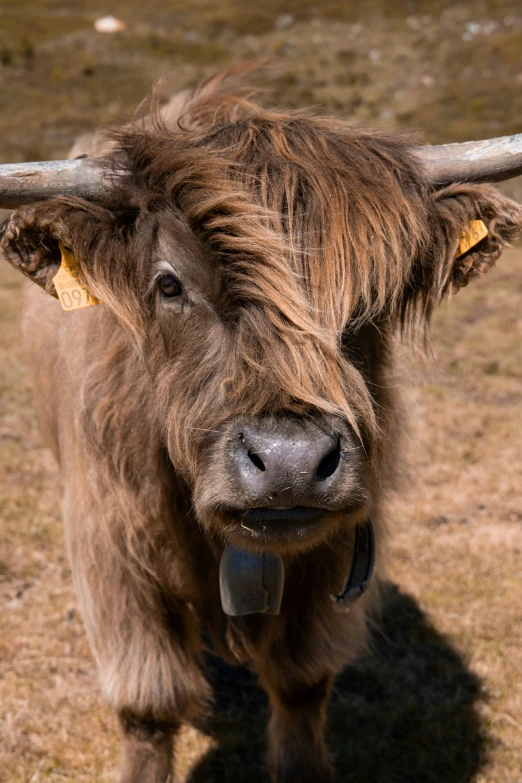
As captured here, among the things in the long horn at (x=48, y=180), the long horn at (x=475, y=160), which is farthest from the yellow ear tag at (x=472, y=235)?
the long horn at (x=48, y=180)

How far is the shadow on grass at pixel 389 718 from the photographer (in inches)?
153

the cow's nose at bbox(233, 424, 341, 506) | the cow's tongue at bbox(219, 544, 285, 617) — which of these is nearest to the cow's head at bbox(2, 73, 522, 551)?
the cow's nose at bbox(233, 424, 341, 506)

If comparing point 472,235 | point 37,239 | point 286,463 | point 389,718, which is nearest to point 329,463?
point 286,463

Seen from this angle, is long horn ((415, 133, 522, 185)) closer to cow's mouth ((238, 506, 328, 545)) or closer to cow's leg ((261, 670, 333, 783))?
cow's mouth ((238, 506, 328, 545))

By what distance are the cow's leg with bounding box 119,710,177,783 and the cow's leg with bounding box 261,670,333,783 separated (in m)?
0.44

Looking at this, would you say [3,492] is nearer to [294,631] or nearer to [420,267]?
[294,631]

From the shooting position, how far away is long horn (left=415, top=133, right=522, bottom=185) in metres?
2.68

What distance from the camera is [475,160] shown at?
8.89 ft

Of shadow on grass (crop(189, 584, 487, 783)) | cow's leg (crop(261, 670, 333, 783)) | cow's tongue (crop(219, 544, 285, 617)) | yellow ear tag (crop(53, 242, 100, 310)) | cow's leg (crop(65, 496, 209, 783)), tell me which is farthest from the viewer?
shadow on grass (crop(189, 584, 487, 783))

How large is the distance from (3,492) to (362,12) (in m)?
41.8

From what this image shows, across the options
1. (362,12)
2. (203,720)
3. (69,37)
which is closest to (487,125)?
(203,720)

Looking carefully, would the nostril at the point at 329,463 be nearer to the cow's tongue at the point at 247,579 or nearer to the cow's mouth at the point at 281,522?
the cow's mouth at the point at 281,522

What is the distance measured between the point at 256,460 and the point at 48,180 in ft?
3.28

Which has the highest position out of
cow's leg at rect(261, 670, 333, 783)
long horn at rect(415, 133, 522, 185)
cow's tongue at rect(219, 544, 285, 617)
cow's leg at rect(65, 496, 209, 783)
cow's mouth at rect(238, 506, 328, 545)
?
long horn at rect(415, 133, 522, 185)
